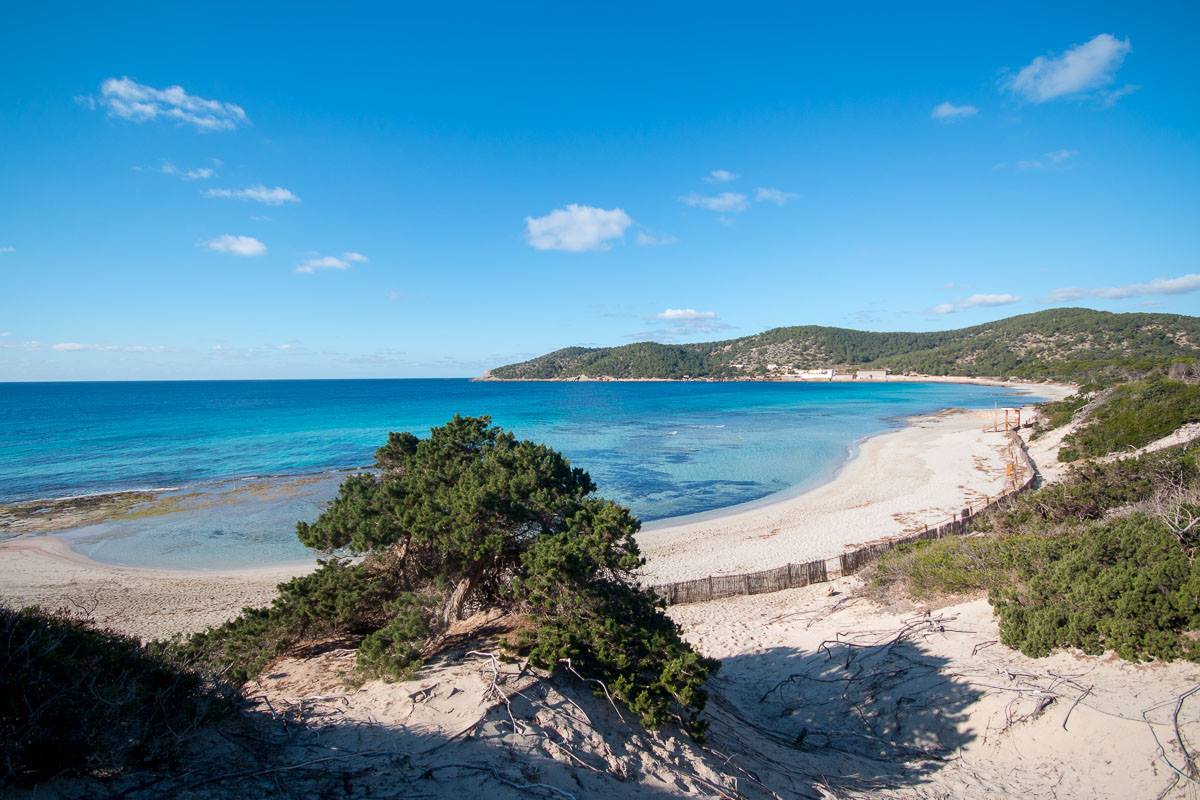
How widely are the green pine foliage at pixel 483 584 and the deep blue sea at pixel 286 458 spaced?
13318 millimetres

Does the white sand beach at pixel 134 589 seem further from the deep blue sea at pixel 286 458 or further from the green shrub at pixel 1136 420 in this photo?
the green shrub at pixel 1136 420

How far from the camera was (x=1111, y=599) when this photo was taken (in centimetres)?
757

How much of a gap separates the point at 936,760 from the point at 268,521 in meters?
24.5

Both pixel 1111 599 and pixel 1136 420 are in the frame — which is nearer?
pixel 1111 599

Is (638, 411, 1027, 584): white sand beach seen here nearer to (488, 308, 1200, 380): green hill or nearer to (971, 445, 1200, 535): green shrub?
(971, 445, 1200, 535): green shrub

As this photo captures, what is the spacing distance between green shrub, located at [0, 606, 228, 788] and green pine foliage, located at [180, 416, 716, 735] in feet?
5.81

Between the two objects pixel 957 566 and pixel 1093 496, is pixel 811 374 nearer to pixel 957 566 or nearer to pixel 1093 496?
pixel 1093 496

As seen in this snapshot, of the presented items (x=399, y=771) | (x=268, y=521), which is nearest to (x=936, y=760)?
(x=399, y=771)

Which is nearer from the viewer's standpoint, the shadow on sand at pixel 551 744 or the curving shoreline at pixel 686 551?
the shadow on sand at pixel 551 744

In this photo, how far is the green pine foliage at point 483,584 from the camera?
6.51 metres

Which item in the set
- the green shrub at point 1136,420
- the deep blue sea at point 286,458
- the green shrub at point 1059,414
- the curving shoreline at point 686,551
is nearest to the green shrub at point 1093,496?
the curving shoreline at point 686,551

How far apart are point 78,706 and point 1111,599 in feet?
36.3

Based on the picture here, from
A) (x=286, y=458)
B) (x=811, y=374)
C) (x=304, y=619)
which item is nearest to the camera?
(x=304, y=619)

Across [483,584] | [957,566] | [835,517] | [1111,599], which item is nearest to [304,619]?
[483,584]
